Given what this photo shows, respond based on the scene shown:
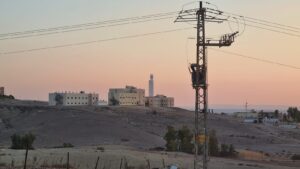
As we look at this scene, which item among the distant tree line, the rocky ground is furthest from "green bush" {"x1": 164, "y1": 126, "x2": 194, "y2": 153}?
the rocky ground

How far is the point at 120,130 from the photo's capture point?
403 ft

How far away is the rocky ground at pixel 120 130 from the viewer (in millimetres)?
105312

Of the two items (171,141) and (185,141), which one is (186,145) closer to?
(185,141)

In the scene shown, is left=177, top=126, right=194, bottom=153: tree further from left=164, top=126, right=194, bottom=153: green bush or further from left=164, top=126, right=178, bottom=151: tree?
left=164, top=126, right=178, bottom=151: tree

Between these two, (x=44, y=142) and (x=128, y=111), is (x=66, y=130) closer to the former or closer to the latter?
(x=44, y=142)

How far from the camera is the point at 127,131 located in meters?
122

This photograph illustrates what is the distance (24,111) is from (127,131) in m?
42.7

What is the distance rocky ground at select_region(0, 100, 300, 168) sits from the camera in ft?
346

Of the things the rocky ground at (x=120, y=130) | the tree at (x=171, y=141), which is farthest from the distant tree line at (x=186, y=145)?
the rocky ground at (x=120, y=130)

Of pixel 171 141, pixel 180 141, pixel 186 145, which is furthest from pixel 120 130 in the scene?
pixel 186 145

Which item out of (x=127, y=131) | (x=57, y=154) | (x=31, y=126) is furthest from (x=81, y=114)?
(x=57, y=154)

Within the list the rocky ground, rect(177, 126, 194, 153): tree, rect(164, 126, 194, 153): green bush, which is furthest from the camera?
the rocky ground

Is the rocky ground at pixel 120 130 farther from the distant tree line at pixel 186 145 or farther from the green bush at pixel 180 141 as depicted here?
the green bush at pixel 180 141

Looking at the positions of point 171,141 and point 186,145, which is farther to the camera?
point 186,145
